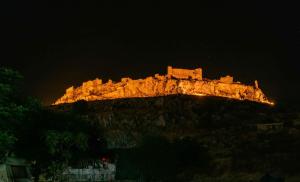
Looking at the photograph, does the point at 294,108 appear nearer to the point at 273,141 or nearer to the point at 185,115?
the point at 185,115

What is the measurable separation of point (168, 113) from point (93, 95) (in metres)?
43.1

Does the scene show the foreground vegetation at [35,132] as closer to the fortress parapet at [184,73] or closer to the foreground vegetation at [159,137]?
the foreground vegetation at [159,137]

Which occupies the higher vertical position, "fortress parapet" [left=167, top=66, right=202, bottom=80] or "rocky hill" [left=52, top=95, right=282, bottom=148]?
"fortress parapet" [left=167, top=66, right=202, bottom=80]

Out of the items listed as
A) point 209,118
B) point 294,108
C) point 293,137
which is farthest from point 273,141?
point 294,108

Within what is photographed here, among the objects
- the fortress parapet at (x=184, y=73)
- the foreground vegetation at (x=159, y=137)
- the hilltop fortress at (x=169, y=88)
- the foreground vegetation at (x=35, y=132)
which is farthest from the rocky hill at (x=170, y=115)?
the foreground vegetation at (x=35, y=132)

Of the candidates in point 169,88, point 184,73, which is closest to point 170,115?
point 169,88

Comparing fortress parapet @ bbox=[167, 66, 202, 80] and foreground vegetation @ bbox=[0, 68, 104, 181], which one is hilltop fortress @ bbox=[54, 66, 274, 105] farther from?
foreground vegetation @ bbox=[0, 68, 104, 181]

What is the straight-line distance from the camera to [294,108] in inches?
5310

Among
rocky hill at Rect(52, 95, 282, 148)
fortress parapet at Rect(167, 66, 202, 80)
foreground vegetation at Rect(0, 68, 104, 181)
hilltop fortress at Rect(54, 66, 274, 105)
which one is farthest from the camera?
fortress parapet at Rect(167, 66, 202, 80)

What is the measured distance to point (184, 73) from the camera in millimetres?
176750

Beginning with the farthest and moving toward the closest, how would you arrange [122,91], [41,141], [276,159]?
[122,91]
[276,159]
[41,141]

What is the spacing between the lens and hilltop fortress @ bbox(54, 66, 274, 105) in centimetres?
16312

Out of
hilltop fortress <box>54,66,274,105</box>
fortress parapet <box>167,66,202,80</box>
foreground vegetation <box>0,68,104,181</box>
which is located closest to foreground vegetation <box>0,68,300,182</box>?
foreground vegetation <box>0,68,104,181</box>

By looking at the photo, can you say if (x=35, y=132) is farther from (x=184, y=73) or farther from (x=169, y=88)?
(x=184, y=73)
